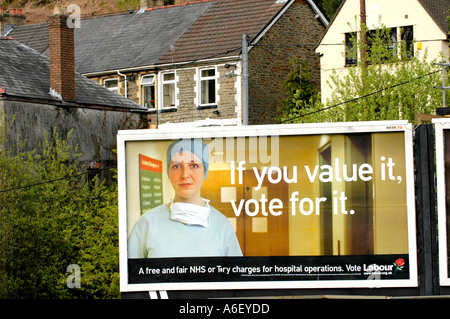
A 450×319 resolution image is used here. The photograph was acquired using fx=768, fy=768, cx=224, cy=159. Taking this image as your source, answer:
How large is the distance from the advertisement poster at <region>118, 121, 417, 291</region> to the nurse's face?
2 cm

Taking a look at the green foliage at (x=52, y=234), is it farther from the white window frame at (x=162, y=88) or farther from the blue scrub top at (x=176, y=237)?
the white window frame at (x=162, y=88)

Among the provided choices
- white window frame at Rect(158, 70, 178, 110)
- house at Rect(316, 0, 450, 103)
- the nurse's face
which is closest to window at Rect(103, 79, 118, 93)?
white window frame at Rect(158, 70, 178, 110)

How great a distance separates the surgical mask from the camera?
1223 centimetres

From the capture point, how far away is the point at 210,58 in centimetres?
3425

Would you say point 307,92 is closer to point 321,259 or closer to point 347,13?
point 347,13

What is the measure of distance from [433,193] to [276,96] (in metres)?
23.6

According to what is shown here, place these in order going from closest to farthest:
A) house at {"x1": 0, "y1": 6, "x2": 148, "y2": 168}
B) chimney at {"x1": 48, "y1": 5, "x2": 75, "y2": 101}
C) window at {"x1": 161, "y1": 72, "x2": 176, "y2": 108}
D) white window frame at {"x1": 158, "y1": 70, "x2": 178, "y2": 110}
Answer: house at {"x1": 0, "y1": 6, "x2": 148, "y2": 168}, chimney at {"x1": 48, "y1": 5, "x2": 75, "y2": 101}, white window frame at {"x1": 158, "y1": 70, "x2": 178, "y2": 110}, window at {"x1": 161, "y1": 72, "x2": 176, "y2": 108}

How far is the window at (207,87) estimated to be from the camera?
34.8m

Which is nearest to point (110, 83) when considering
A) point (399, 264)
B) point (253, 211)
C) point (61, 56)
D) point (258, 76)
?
point (258, 76)

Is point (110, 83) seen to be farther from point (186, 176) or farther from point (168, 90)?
point (186, 176)

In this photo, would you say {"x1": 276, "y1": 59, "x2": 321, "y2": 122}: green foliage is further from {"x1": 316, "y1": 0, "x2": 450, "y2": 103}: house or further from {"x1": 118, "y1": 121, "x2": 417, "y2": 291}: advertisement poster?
{"x1": 118, "y1": 121, "x2": 417, "y2": 291}: advertisement poster

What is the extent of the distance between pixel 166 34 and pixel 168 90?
11.9 ft
